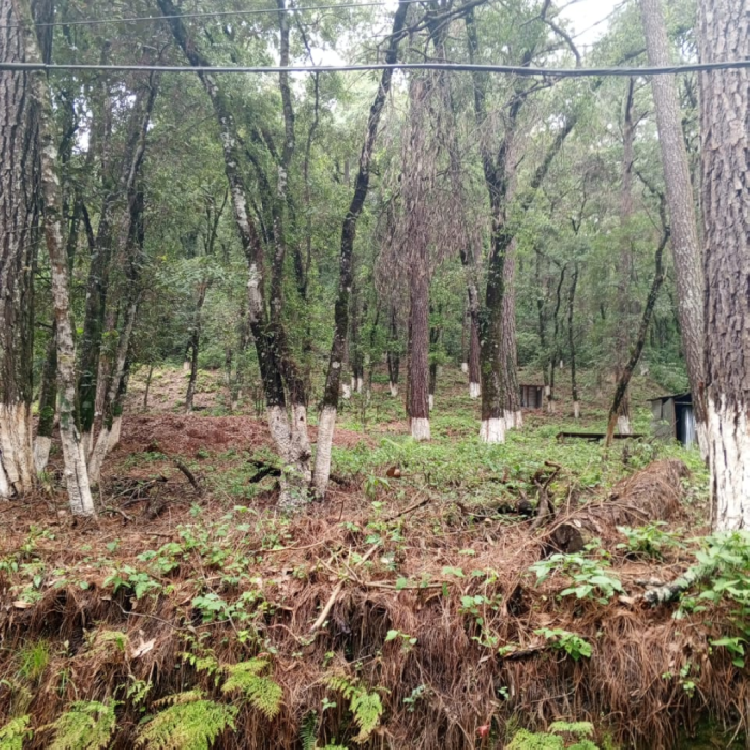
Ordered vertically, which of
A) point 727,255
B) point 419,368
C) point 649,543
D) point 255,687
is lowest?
point 255,687

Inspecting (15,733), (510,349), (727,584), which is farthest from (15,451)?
(510,349)

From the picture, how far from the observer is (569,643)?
270 cm

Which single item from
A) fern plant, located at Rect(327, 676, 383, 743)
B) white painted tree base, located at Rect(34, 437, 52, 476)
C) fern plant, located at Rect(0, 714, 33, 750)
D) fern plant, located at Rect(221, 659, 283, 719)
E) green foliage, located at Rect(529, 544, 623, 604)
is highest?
white painted tree base, located at Rect(34, 437, 52, 476)

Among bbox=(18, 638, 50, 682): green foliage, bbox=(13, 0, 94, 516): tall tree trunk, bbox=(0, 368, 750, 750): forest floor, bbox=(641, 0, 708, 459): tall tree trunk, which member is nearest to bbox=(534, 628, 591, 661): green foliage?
bbox=(0, 368, 750, 750): forest floor

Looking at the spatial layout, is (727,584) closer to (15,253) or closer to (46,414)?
(15,253)

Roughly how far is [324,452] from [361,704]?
12.8 ft

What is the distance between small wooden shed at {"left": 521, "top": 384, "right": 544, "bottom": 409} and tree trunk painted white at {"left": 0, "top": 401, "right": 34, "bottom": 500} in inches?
911

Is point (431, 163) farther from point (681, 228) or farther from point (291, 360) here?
point (681, 228)

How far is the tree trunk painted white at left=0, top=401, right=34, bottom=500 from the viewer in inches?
217

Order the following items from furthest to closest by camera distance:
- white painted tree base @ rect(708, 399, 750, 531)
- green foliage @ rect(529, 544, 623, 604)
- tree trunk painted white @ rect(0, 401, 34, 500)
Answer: tree trunk painted white @ rect(0, 401, 34, 500) → white painted tree base @ rect(708, 399, 750, 531) → green foliage @ rect(529, 544, 623, 604)

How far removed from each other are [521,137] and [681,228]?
137 inches

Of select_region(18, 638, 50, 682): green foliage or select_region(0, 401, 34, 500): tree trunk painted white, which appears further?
select_region(0, 401, 34, 500): tree trunk painted white

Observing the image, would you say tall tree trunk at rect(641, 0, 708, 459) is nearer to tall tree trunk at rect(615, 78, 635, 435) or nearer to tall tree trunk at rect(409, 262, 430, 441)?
tall tree trunk at rect(615, 78, 635, 435)

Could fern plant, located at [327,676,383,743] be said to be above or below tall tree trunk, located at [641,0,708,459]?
below
